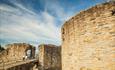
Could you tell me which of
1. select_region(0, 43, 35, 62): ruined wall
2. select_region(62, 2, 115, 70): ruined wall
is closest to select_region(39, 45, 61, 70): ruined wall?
select_region(0, 43, 35, 62): ruined wall

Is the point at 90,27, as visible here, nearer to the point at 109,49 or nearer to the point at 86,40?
the point at 86,40

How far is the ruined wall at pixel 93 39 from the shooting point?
234 inches

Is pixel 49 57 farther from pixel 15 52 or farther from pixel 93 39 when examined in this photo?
pixel 93 39

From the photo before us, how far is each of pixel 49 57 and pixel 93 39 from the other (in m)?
12.0

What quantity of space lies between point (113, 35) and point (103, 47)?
1.63 feet

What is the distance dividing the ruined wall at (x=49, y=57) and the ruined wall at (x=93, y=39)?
10.2 metres

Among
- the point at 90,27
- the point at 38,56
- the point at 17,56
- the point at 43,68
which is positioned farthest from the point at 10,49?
the point at 90,27

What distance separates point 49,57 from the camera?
59.6 ft

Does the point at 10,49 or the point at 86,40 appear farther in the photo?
the point at 10,49

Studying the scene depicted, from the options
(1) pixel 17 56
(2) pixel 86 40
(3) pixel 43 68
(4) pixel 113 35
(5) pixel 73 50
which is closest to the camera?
(4) pixel 113 35

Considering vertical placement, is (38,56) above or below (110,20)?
below

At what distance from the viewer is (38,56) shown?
61.1 ft

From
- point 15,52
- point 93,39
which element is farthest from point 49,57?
point 93,39

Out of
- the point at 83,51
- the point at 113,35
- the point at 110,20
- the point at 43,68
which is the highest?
the point at 110,20
